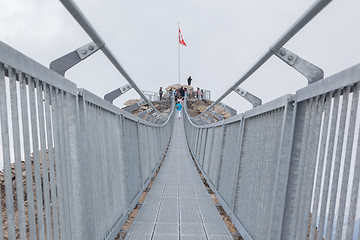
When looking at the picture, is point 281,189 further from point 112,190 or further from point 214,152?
point 214,152

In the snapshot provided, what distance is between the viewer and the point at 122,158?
14.0ft

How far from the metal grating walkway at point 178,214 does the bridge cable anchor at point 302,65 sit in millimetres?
2663

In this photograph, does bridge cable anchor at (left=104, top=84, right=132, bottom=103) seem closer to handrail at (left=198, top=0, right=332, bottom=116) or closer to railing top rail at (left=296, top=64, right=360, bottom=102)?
handrail at (left=198, top=0, right=332, bottom=116)

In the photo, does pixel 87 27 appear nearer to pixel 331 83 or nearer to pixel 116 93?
pixel 331 83

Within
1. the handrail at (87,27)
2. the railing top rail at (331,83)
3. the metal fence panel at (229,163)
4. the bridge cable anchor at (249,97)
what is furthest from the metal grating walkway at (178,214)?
the railing top rail at (331,83)

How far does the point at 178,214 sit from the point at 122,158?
157cm

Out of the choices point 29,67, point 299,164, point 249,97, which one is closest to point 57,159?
point 29,67

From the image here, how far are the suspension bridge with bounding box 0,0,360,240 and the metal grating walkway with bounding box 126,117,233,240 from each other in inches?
1.7

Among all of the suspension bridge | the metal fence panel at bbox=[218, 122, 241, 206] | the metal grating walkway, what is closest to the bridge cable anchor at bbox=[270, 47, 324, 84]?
the suspension bridge

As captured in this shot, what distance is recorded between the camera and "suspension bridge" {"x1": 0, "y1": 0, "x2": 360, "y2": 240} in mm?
1592

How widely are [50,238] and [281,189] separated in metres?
1.67

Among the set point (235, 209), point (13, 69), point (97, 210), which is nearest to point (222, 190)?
point (235, 209)

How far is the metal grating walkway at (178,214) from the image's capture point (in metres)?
4.26

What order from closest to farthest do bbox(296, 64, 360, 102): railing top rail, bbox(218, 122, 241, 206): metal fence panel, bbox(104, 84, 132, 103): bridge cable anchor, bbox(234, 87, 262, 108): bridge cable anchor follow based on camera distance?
1. bbox(296, 64, 360, 102): railing top rail
2. bbox(234, 87, 262, 108): bridge cable anchor
3. bbox(104, 84, 132, 103): bridge cable anchor
4. bbox(218, 122, 241, 206): metal fence panel
